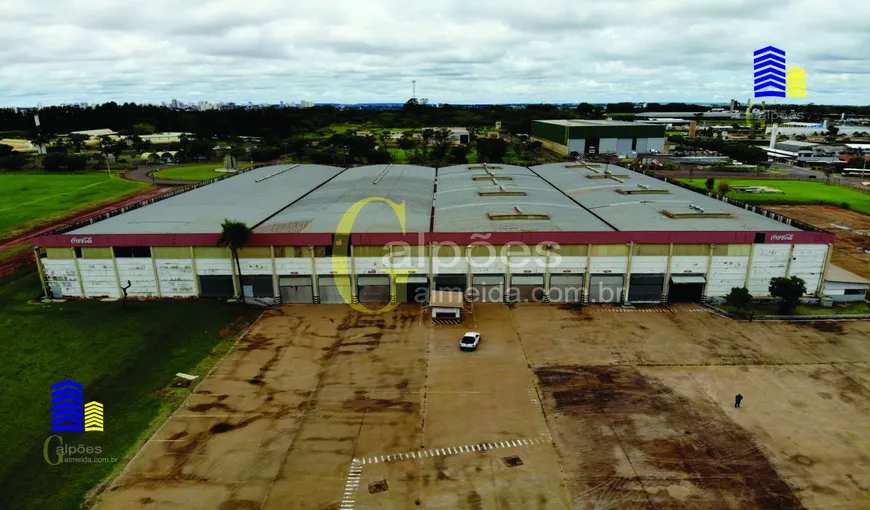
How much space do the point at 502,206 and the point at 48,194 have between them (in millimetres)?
97535

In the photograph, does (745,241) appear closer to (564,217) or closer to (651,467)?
(564,217)

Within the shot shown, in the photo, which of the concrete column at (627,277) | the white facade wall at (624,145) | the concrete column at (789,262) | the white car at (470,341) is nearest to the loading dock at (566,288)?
the concrete column at (627,277)

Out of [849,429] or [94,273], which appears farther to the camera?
[94,273]

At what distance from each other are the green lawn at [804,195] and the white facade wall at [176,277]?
313 ft

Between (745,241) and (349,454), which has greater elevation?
(745,241)

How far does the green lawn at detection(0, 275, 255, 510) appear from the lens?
25.7 m

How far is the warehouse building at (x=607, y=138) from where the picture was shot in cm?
15512

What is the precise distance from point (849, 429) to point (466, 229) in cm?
3191

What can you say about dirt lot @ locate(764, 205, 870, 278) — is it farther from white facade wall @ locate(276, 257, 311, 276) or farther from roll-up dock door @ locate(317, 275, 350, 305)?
white facade wall @ locate(276, 257, 311, 276)

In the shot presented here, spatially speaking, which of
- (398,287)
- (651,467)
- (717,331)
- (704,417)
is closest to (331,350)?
(398,287)

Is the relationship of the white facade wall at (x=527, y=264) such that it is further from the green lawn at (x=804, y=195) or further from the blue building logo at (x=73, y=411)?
the green lawn at (x=804, y=195)

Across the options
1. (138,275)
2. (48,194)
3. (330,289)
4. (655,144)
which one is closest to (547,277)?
(330,289)

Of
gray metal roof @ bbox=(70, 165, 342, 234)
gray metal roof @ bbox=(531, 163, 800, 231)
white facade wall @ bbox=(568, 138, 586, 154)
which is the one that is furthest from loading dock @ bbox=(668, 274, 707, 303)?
white facade wall @ bbox=(568, 138, 586, 154)

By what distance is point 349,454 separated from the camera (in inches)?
1088
